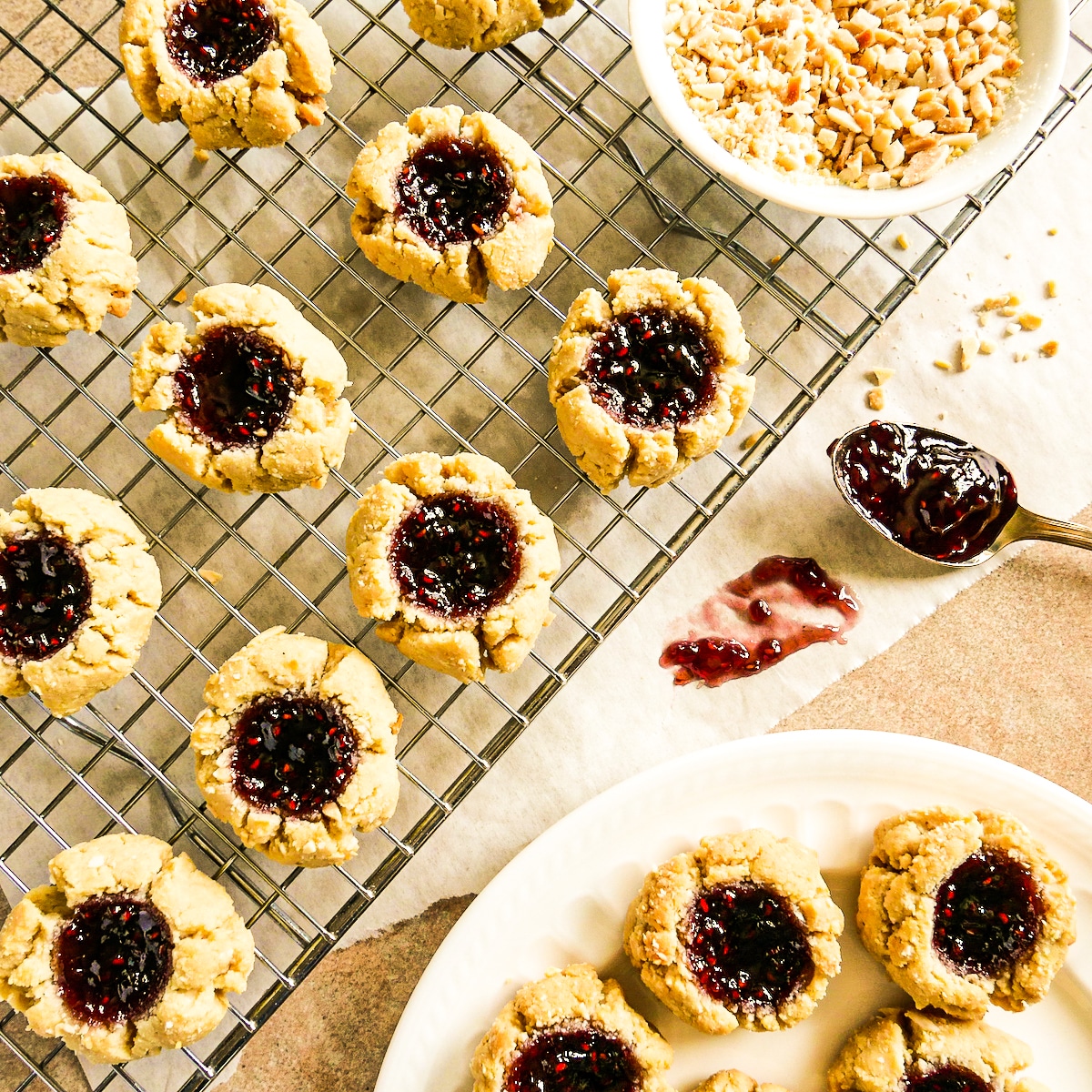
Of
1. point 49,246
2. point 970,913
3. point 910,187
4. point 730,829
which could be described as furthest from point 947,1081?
point 49,246

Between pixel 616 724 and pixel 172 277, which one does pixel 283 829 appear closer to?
pixel 616 724

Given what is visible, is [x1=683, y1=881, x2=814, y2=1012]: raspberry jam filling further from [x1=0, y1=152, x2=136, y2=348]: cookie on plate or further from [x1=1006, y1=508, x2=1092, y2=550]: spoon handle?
[x1=0, y1=152, x2=136, y2=348]: cookie on plate

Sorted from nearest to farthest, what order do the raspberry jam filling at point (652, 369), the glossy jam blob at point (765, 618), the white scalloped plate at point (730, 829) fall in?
the raspberry jam filling at point (652, 369) < the white scalloped plate at point (730, 829) < the glossy jam blob at point (765, 618)

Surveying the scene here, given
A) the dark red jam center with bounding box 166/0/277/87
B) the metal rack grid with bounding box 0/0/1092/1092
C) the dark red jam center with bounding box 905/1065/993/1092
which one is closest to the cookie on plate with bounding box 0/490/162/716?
the metal rack grid with bounding box 0/0/1092/1092

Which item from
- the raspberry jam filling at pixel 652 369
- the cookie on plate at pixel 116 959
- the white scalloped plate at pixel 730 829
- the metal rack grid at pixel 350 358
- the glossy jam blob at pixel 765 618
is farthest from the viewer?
the glossy jam blob at pixel 765 618

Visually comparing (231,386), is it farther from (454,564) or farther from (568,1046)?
(568,1046)

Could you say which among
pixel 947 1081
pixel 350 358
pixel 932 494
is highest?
pixel 350 358

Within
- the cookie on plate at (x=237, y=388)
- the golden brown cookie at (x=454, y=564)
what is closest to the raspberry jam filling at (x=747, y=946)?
the golden brown cookie at (x=454, y=564)

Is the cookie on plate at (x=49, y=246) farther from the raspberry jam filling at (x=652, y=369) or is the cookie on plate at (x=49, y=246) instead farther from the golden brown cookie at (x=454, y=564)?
the raspberry jam filling at (x=652, y=369)
